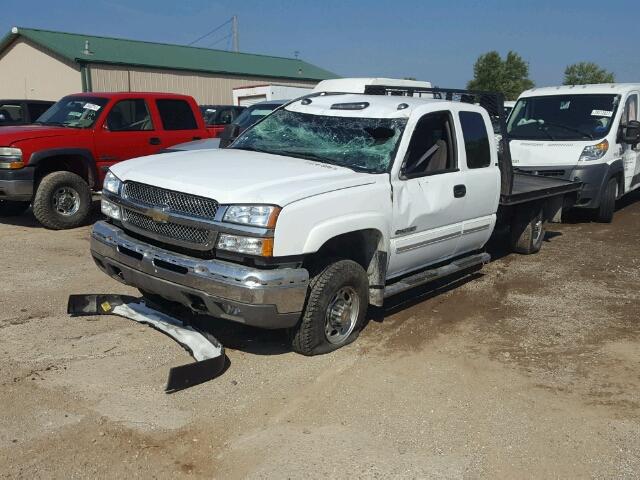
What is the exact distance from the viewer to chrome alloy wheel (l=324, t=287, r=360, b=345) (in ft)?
14.9

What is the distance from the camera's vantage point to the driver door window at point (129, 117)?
950 cm

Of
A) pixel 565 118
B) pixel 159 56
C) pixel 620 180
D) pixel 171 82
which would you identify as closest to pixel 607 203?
pixel 620 180

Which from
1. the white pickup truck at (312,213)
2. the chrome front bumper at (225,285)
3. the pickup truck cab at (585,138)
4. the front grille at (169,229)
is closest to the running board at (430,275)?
the white pickup truck at (312,213)

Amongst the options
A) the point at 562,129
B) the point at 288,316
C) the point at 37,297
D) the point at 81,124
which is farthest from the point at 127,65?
the point at 288,316

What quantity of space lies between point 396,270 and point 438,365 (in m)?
0.92

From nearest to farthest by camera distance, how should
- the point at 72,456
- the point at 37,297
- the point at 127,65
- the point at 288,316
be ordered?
the point at 72,456 → the point at 288,316 → the point at 37,297 → the point at 127,65

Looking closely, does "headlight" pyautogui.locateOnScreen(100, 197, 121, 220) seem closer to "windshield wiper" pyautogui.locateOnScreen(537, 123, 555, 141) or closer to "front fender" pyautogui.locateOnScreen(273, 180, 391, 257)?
"front fender" pyautogui.locateOnScreen(273, 180, 391, 257)

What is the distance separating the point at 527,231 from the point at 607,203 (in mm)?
3130

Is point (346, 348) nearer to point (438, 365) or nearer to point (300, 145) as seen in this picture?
point (438, 365)

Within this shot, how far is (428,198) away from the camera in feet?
17.0

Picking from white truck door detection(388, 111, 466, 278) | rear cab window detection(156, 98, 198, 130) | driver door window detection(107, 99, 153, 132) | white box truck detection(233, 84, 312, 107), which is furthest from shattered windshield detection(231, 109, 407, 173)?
white box truck detection(233, 84, 312, 107)

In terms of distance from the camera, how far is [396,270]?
5.18 metres

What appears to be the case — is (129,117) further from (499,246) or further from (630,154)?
(630,154)

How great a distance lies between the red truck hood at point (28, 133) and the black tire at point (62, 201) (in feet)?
1.84
